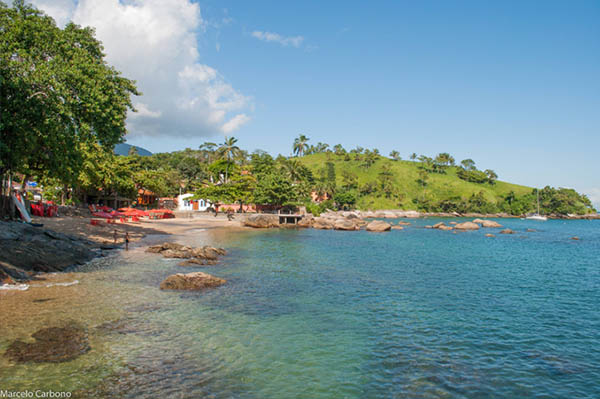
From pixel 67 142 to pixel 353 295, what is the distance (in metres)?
20.2

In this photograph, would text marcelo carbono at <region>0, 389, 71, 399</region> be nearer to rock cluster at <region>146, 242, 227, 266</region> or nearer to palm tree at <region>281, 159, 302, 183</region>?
rock cluster at <region>146, 242, 227, 266</region>

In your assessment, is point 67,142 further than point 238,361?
Yes

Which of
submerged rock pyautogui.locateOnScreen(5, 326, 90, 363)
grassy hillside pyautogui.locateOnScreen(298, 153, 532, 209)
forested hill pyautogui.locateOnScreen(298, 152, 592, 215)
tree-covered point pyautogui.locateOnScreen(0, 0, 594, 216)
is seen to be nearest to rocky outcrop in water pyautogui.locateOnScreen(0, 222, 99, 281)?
tree-covered point pyautogui.locateOnScreen(0, 0, 594, 216)

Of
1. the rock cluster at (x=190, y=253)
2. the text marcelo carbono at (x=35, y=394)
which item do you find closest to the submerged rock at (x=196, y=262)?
the rock cluster at (x=190, y=253)

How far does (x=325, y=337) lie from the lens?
474 inches

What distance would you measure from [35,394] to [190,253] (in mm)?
19591

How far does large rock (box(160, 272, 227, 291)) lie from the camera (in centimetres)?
1719

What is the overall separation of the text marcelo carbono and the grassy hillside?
129 meters

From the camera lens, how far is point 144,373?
28.9 ft

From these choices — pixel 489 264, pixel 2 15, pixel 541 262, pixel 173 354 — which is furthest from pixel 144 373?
pixel 541 262

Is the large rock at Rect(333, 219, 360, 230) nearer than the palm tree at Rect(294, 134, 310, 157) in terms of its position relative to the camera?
Yes

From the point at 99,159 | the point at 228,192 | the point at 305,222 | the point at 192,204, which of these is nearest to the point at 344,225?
the point at 305,222

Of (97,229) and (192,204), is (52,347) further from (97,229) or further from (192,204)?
(192,204)

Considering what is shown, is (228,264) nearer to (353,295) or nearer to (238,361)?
(353,295)
